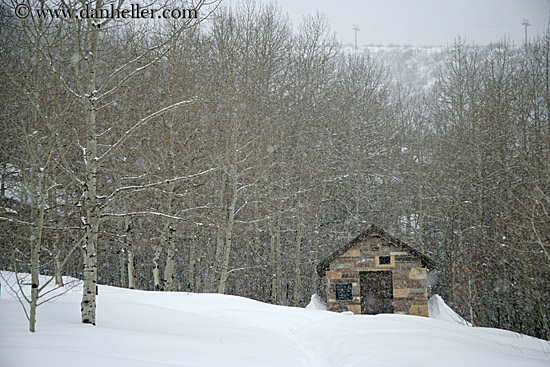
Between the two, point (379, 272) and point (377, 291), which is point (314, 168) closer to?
point (379, 272)

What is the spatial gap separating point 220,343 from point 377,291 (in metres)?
11.4

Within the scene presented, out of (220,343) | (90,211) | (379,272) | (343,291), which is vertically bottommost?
(343,291)

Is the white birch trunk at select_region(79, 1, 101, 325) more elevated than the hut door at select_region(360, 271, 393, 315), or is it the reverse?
the white birch trunk at select_region(79, 1, 101, 325)

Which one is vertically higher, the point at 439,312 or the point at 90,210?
the point at 90,210

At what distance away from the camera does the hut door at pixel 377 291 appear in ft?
53.9

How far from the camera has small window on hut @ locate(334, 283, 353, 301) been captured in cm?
1631

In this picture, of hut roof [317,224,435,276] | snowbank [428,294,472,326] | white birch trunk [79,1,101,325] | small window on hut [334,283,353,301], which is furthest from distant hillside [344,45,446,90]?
white birch trunk [79,1,101,325]

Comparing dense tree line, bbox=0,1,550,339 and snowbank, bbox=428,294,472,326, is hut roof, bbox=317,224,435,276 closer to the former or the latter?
snowbank, bbox=428,294,472,326

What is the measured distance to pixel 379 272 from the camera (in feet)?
54.1

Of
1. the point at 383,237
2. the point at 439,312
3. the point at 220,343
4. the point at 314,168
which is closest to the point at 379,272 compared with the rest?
the point at 383,237

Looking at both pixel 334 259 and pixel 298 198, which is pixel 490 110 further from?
pixel 334 259

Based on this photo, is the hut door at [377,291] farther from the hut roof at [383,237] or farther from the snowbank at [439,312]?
the snowbank at [439,312]

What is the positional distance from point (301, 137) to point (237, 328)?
1616 cm

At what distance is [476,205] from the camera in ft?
72.3
